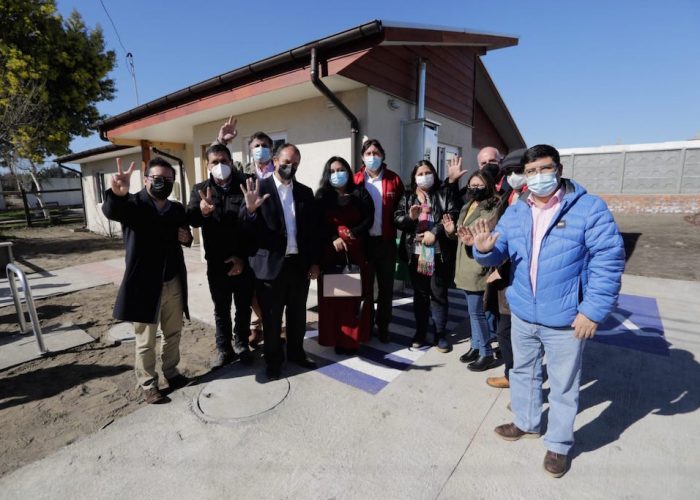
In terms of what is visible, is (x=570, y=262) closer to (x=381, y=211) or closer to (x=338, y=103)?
(x=381, y=211)

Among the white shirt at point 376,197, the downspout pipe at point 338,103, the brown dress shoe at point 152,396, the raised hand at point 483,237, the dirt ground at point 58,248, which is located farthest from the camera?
the dirt ground at point 58,248

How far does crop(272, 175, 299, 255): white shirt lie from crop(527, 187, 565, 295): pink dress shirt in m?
1.83

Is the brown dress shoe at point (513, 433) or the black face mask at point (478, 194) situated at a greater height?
the black face mask at point (478, 194)

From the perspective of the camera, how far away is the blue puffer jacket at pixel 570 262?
1831 mm

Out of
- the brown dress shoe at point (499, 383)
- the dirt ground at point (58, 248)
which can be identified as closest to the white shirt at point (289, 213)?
the brown dress shoe at point (499, 383)

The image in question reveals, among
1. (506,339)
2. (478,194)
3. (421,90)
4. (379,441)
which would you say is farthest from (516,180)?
(421,90)

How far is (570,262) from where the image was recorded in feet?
6.34

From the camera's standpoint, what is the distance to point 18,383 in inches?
123

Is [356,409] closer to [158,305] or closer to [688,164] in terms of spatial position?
[158,305]

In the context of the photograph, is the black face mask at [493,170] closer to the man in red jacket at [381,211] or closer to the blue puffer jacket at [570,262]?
the man in red jacket at [381,211]

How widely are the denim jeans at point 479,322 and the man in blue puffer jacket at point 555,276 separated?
848 millimetres

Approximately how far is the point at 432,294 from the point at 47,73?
1424 centimetres

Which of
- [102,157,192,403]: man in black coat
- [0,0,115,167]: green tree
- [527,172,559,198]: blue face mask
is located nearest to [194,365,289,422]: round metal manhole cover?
[102,157,192,403]: man in black coat

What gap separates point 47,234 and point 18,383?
14.0 meters
